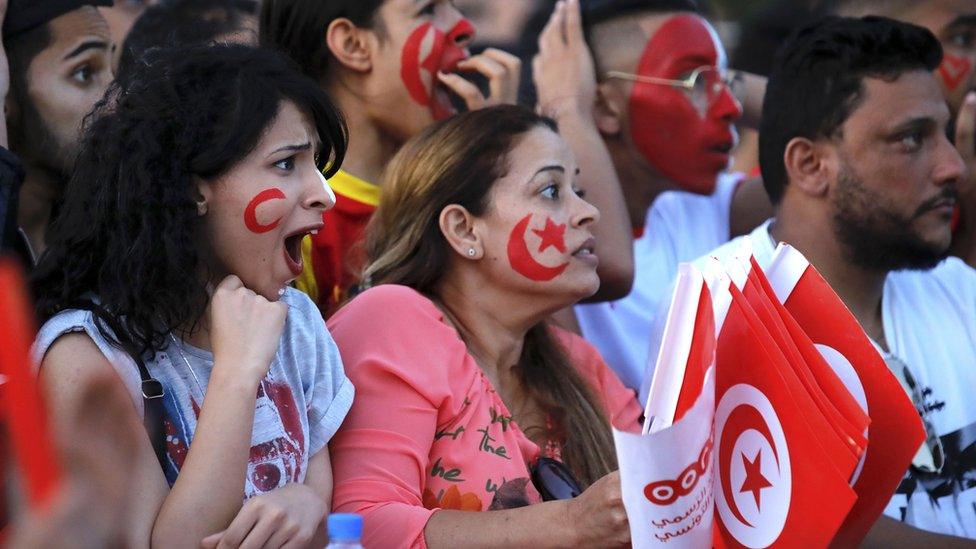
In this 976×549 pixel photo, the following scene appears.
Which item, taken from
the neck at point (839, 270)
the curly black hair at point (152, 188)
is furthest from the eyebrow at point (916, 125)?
the curly black hair at point (152, 188)

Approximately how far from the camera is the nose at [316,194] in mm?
2416

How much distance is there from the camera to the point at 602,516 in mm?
2162

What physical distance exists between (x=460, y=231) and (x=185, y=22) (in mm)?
1166

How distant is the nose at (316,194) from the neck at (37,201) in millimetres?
928

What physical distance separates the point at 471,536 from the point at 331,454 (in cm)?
33

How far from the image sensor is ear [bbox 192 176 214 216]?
92.1 inches

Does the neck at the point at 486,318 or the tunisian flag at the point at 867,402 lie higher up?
the tunisian flag at the point at 867,402

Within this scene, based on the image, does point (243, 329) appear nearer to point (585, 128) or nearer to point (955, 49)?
point (585, 128)

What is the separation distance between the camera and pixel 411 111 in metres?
3.60

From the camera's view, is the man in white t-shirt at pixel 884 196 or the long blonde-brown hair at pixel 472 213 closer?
the long blonde-brown hair at pixel 472 213

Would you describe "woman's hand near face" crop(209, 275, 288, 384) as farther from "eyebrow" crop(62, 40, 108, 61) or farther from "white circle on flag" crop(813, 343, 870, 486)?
"eyebrow" crop(62, 40, 108, 61)

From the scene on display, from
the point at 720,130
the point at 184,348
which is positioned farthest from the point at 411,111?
the point at 184,348

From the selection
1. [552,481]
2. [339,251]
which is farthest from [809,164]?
[552,481]

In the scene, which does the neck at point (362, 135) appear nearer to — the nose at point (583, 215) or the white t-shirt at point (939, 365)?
the nose at point (583, 215)
